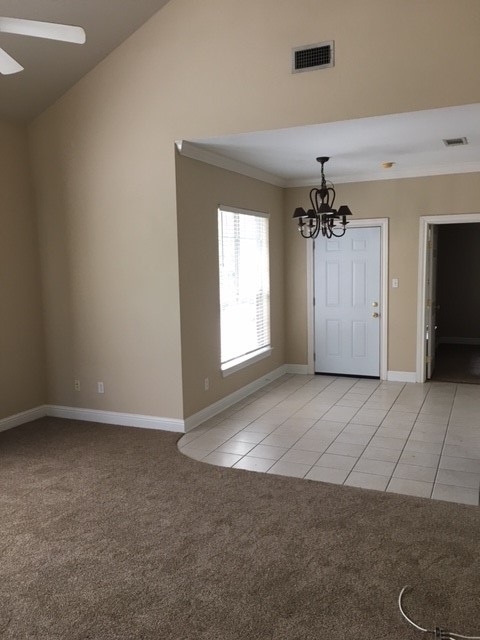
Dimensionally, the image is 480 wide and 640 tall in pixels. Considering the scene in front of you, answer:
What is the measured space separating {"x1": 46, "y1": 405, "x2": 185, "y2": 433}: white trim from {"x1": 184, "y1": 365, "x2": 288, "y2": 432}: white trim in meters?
0.15

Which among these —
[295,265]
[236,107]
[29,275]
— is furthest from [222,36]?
[295,265]

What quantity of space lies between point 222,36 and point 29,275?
9.18 feet

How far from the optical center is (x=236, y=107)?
4379 mm

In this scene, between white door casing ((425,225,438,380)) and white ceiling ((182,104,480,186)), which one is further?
white door casing ((425,225,438,380))

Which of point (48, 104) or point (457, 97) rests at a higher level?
point (48, 104)

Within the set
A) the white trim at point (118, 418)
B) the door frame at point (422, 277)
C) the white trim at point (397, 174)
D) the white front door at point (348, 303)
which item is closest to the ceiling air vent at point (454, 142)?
the white trim at point (397, 174)

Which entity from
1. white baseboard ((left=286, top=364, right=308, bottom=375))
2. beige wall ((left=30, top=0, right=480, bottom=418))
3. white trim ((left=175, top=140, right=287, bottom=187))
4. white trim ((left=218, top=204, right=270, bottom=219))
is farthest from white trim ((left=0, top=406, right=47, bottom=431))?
white baseboard ((left=286, top=364, right=308, bottom=375))

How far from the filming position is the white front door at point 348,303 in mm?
6867

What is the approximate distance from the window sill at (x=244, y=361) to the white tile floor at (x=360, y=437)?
0.37 metres

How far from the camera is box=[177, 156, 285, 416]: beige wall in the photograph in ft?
15.9

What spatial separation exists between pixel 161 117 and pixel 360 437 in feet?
10.6

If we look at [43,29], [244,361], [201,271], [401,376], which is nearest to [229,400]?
[244,361]

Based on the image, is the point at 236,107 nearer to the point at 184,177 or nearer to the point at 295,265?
the point at 184,177

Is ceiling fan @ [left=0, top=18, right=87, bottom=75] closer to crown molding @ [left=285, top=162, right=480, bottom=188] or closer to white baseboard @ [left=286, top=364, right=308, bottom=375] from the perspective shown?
crown molding @ [left=285, top=162, right=480, bottom=188]
